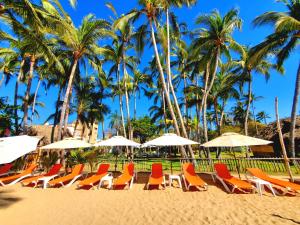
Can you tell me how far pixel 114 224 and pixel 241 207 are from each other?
3.51 metres

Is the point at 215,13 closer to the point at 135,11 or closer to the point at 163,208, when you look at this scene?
the point at 135,11

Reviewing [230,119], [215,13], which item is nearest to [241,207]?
[215,13]

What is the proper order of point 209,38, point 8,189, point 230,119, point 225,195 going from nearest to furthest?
point 225,195 < point 8,189 < point 209,38 < point 230,119

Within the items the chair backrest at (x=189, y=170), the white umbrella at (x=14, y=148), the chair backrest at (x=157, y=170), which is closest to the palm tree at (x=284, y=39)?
the chair backrest at (x=189, y=170)

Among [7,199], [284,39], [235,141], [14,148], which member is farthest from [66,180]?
[284,39]

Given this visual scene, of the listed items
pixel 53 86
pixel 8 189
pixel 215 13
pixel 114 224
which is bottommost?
pixel 114 224

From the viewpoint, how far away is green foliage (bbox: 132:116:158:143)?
48.8 metres

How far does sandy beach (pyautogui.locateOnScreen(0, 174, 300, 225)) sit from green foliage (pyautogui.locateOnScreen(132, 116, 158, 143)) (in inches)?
1578

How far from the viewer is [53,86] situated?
24.7 m

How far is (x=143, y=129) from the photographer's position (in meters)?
49.2

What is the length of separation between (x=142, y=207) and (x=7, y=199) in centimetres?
458

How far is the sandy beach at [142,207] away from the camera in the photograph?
519 cm

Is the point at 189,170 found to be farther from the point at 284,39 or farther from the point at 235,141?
the point at 284,39

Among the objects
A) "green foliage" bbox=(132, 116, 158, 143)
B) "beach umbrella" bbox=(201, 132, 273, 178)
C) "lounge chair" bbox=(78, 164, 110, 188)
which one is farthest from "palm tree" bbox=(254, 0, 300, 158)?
"green foliage" bbox=(132, 116, 158, 143)
